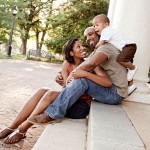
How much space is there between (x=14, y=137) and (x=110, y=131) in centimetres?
137

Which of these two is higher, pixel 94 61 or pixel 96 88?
pixel 94 61

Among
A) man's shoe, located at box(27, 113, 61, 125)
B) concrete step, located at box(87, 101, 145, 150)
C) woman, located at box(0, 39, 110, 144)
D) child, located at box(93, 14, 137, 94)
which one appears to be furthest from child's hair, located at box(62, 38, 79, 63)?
man's shoe, located at box(27, 113, 61, 125)

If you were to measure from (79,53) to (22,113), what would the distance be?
3.24 ft

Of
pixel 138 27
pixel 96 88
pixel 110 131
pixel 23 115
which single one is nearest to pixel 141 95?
pixel 138 27

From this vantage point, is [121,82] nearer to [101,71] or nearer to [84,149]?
[101,71]

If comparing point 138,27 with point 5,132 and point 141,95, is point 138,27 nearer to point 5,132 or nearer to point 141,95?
point 141,95

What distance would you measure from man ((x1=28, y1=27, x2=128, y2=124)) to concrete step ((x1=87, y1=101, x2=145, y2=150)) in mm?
175

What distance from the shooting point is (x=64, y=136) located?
9.55 feet

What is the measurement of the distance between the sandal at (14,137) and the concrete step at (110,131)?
876 millimetres

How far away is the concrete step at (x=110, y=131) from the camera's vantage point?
2.16m

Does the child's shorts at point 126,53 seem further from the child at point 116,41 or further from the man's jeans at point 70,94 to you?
the man's jeans at point 70,94

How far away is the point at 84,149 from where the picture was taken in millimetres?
2656

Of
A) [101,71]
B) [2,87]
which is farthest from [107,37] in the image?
[2,87]

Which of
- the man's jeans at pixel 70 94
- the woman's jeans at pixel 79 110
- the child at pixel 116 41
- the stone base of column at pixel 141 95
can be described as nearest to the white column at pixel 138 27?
the stone base of column at pixel 141 95
